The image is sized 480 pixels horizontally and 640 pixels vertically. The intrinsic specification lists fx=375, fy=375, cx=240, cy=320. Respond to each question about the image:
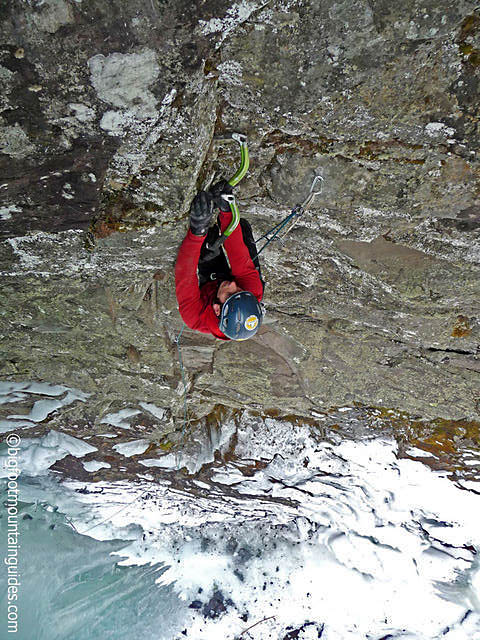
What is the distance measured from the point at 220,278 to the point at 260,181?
3.07 ft

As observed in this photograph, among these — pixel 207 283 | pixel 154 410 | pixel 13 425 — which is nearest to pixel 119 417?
pixel 154 410

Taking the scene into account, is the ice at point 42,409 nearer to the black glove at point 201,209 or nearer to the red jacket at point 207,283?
the red jacket at point 207,283

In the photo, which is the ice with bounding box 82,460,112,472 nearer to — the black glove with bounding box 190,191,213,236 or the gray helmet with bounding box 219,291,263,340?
the gray helmet with bounding box 219,291,263,340

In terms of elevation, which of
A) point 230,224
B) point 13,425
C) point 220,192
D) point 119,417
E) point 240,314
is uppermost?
point 220,192

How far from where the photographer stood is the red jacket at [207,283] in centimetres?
274

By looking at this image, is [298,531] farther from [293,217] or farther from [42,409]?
[293,217]

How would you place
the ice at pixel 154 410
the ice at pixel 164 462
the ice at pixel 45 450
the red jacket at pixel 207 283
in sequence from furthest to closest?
1. the ice at pixel 164 462
2. the ice at pixel 45 450
3. the ice at pixel 154 410
4. the red jacket at pixel 207 283

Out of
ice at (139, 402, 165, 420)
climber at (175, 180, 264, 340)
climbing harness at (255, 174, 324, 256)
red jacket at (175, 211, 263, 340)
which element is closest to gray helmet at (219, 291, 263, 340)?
climber at (175, 180, 264, 340)

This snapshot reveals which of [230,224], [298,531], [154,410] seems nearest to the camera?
[230,224]

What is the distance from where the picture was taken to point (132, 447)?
14.9ft

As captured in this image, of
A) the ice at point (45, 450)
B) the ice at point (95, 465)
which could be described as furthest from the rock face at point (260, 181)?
the ice at point (95, 465)

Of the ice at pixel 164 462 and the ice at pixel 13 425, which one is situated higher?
the ice at pixel 13 425

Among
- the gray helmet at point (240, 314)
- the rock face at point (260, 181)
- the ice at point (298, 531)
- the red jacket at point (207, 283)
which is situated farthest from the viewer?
the ice at point (298, 531)

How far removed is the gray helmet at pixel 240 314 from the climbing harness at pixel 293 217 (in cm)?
39
